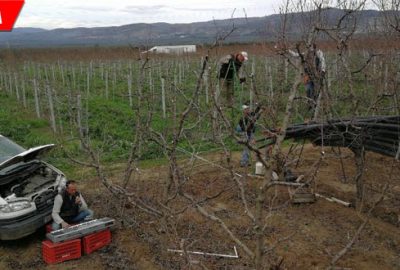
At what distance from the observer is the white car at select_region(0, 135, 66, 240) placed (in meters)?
5.73

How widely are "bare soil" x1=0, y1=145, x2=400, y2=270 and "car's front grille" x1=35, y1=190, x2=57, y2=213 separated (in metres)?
0.52

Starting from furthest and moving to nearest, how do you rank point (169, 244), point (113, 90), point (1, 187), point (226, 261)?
point (113, 90) → point (1, 187) → point (169, 244) → point (226, 261)

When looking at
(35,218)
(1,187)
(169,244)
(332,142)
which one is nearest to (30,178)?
(1,187)

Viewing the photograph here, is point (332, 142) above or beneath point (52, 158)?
above

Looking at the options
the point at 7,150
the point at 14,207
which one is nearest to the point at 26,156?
the point at 7,150

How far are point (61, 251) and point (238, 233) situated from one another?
220 centimetres

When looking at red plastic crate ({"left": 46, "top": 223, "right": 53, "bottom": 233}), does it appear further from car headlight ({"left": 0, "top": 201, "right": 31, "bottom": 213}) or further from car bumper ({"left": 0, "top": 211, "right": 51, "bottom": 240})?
car headlight ({"left": 0, "top": 201, "right": 31, "bottom": 213})

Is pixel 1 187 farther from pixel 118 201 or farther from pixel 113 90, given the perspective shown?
pixel 113 90

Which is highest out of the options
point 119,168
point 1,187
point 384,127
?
point 384,127

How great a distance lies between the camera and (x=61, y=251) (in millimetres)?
5539

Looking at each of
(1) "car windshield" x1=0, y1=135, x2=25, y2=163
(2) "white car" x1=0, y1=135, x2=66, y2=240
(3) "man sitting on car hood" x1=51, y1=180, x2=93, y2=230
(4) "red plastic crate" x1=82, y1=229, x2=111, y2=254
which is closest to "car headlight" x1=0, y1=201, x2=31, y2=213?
(2) "white car" x1=0, y1=135, x2=66, y2=240

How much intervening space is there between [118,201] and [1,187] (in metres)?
1.62

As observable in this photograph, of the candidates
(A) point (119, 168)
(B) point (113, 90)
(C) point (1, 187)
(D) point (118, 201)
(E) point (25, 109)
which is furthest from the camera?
(B) point (113, 90)

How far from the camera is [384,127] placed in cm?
578
